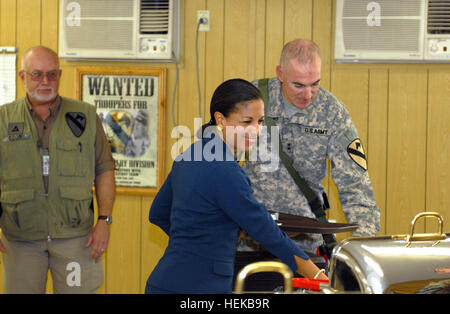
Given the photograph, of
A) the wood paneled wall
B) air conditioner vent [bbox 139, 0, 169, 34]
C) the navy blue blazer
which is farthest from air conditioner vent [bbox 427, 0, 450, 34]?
the navy blue blazer

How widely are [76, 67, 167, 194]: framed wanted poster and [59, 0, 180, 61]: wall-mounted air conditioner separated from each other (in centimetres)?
14

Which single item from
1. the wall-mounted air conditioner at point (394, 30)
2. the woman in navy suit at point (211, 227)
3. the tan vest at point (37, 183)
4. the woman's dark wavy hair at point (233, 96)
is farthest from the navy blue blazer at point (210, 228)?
the wall-mounted air conditioner at point (394, 30)

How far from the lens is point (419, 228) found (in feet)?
11.4

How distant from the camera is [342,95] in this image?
3.54 metres

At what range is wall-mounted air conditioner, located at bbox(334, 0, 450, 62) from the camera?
3324 mm

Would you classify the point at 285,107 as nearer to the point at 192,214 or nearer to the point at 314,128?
the point at 314,128

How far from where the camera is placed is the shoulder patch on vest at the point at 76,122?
2785mm

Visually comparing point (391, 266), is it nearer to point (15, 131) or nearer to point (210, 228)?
point (210, 228)

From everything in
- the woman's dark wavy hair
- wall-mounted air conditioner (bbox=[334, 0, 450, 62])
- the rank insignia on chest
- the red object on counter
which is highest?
wall-mounted air conditioner (bbox=[334, 0, 450, 62])

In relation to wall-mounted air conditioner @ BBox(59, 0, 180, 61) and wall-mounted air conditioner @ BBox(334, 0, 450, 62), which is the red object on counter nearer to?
wall-mounted air conditioner @ BBox(334, 0, 450, 62)
